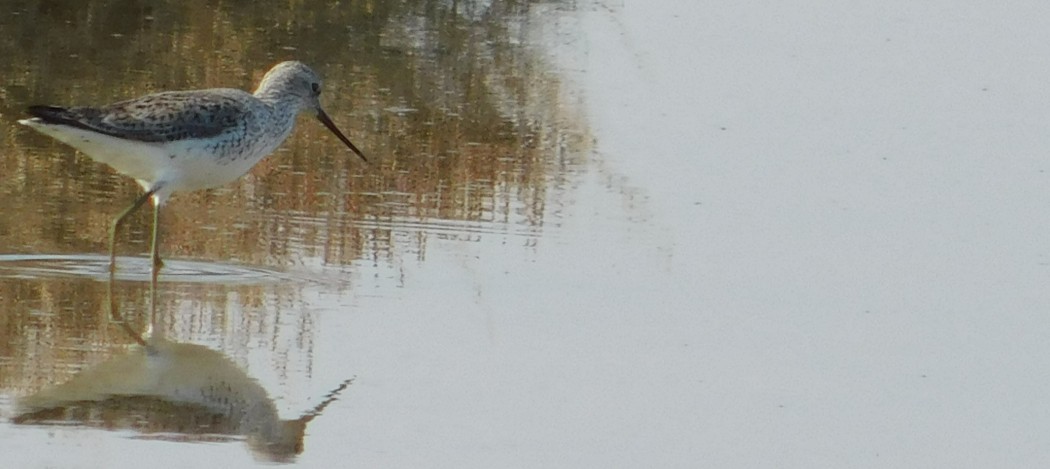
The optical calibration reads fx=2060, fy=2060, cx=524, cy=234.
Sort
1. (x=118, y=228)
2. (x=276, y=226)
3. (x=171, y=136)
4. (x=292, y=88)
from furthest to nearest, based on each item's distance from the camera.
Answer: (x=292, y=88)
(x=276, y=226)
(x=118, y=228)
(x=171, y=136)

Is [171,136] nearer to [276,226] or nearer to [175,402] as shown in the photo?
[276,226]

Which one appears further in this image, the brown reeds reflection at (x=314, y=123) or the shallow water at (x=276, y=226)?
the brown reeds reflection at (x=314, y=123)

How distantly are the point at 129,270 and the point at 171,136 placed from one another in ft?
1.89

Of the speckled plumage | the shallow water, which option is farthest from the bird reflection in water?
the speckled plumage

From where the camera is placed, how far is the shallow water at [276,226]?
6.16m

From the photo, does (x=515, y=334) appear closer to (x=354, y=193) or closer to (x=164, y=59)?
(x=354, y=193)

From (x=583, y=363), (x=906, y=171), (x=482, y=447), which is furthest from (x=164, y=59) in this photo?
(x=482, y=447)

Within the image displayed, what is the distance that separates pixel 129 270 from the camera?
792 centimetres

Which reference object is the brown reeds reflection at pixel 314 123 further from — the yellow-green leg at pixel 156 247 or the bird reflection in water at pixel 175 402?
the bird reflection in water at pixel 175 402

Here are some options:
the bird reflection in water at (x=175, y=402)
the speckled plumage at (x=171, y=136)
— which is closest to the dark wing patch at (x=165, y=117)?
the speckled plumage at (x=171, y=136)

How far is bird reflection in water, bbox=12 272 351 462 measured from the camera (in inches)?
230

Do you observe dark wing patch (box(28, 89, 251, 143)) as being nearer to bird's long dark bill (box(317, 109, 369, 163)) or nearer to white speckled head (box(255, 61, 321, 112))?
white speckled head (box(255, 61, 321, 112))

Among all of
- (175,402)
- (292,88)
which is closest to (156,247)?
(292,88)

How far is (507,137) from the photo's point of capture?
10.3m
